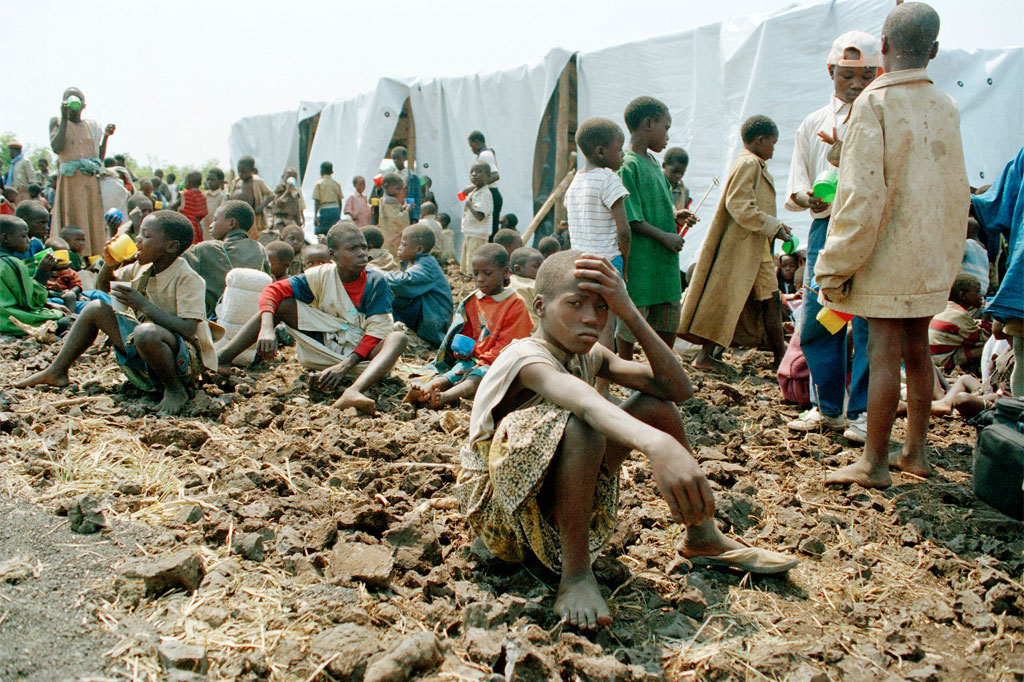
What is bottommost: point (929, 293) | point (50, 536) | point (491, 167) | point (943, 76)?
point (50, 536)

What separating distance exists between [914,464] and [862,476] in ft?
1.00

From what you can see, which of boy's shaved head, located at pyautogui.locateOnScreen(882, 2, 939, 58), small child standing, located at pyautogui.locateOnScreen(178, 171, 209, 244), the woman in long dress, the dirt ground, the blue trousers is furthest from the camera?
small child standing, located at pyautogui.locateOnScreen(178, 171, 209, 244)

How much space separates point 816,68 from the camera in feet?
24.0

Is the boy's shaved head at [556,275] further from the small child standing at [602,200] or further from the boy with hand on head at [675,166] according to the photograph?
the boy with hand on head at [675,166]

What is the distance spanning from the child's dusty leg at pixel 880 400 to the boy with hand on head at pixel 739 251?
5.73 ft

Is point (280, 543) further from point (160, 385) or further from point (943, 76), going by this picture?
point (943, 76)

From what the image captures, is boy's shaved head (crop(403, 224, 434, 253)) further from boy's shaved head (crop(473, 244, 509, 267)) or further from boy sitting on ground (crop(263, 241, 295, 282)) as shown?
boy's shaved head (crop(473, 244, 509, 267))

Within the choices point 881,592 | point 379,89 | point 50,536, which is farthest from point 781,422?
point 379,89

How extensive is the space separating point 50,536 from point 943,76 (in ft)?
27.5

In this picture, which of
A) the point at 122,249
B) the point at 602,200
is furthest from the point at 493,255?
the point at 122,249

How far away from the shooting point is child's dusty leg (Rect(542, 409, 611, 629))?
79.3 inches

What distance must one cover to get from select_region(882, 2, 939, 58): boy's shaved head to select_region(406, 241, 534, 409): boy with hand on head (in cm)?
229

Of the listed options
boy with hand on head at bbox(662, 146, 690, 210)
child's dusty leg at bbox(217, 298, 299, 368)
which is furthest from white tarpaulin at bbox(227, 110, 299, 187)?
child's dusty leg at bbox(217, 298, 299, 368)

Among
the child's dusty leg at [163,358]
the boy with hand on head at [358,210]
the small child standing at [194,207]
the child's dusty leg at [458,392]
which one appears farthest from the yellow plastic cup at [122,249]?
the boy with hand on head at [358,210]
